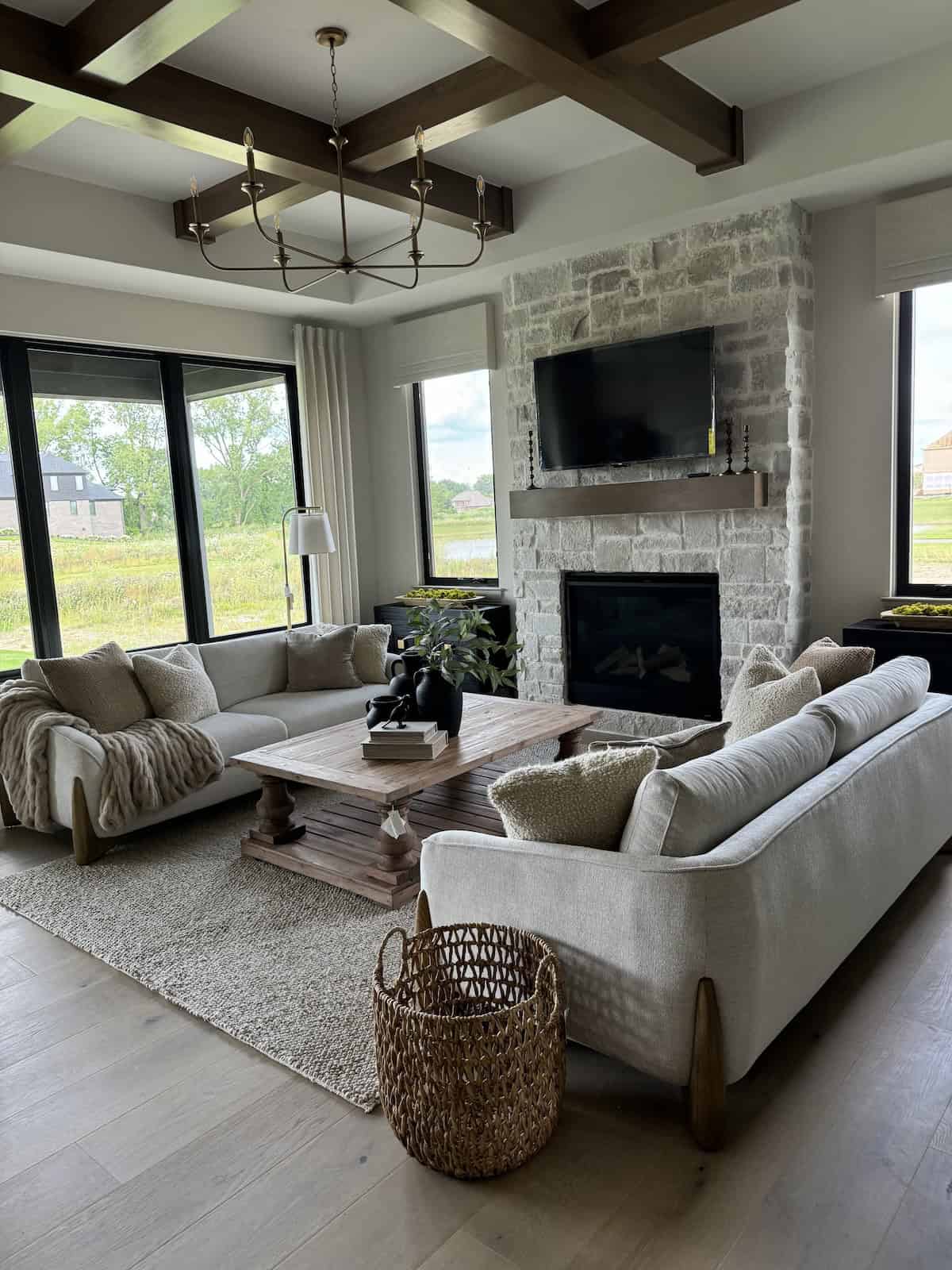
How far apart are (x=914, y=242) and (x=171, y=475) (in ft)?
13.8

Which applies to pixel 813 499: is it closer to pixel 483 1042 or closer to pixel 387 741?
pixel 387 741

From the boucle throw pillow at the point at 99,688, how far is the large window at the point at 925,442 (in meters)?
3.74

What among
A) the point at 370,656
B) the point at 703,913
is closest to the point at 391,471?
the point at 370,656

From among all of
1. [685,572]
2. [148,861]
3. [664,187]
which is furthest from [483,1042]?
[664,187]

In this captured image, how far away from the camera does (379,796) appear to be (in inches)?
120

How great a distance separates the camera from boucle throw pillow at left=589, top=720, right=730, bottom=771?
2301 mm

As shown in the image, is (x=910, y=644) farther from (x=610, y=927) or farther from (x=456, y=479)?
(x=456, y=479)

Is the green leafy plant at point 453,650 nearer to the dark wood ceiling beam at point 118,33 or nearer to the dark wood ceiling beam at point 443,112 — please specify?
the dark wood ceiling beam at point 443,112

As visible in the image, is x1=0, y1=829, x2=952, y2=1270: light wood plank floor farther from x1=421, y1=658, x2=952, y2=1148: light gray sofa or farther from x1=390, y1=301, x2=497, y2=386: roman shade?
x1=390, y1=301, x2=497, y2=386: roman shade

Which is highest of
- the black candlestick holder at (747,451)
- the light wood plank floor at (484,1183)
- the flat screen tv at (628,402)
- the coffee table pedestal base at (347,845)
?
the flat screen tv at (628,402)

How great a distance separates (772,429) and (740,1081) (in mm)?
3223

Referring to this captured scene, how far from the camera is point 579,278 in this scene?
4.98 metres

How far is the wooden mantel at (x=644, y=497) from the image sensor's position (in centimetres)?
443

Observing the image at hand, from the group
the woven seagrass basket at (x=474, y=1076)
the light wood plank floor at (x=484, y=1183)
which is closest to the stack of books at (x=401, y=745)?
the light wood plank floor at (x=484, y=1183)
